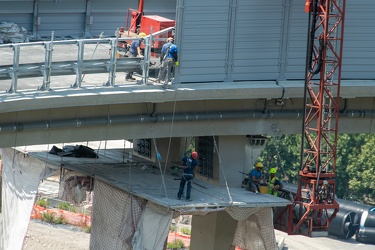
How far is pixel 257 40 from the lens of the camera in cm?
3828

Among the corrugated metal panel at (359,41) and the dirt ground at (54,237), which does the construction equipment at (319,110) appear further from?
the dirt ground at (54,237)

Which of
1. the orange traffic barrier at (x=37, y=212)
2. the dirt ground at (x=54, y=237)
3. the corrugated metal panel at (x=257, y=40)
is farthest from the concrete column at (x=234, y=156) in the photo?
the orange traffic barrier at (x=37, y=212)

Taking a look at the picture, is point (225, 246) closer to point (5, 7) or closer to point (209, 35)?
point (209, 35)

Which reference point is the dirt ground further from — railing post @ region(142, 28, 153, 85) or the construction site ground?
railing post @ region(142, 28, 153, 85)

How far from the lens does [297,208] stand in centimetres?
3959

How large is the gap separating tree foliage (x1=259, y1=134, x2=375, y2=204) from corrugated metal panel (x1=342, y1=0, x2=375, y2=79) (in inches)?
1477

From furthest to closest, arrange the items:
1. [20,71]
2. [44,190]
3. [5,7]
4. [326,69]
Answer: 1. [44,190]
2. [5,7]
3. [326,69]
4. [20,71]

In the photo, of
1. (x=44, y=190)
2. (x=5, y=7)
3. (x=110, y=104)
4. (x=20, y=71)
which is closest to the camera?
(x=20, y=71)

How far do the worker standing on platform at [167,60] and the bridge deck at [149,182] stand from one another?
3.34 metres

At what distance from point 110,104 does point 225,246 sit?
7.56 metres

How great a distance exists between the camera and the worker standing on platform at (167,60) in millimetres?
36375

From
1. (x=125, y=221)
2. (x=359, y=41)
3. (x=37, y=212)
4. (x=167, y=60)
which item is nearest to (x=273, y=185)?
(x=125, y=221)

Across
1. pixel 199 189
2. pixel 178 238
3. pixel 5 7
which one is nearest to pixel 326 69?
pixel 199 189

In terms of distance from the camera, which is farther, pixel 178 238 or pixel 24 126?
pixel 178 238
